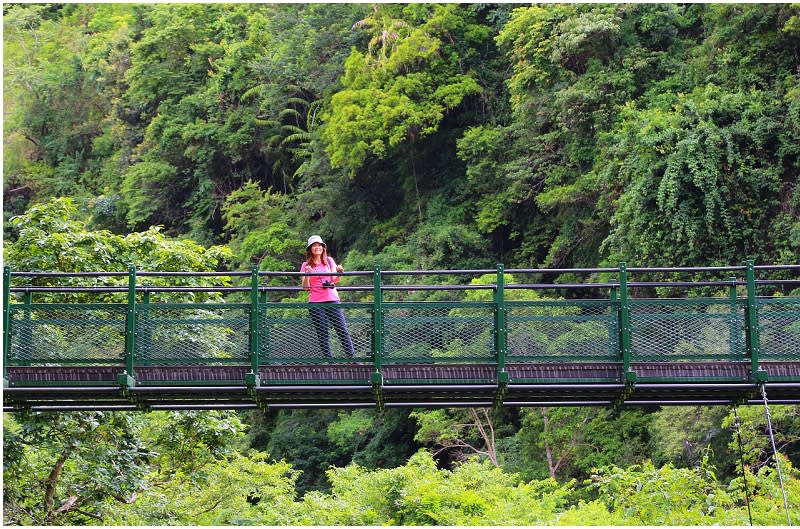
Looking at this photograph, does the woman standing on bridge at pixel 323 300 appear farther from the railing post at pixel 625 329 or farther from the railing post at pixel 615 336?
the railing post at pixel 625 329

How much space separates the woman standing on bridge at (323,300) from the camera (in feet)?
46.2

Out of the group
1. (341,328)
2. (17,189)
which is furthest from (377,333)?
(17,189)

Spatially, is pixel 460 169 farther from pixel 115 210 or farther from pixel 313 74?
pixel 115 210

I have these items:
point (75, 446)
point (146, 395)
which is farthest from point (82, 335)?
point (75, 446)

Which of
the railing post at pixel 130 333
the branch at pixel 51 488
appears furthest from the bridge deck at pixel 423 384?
the branch at pixel 51 488

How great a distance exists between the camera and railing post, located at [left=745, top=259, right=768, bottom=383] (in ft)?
45.3

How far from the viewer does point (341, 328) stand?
1409 cm

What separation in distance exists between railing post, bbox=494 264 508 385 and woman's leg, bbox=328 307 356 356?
5.06 feet

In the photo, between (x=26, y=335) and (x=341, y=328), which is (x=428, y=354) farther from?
(x=26, y=335)

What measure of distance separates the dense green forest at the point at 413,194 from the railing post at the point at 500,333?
229 inches

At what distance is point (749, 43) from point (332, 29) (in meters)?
16.8

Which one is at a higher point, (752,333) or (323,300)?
(323,300)

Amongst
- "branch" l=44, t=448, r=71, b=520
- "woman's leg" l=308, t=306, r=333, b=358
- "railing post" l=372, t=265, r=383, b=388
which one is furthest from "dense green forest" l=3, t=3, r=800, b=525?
"railing post" l=372, t=265, r=383, b=388

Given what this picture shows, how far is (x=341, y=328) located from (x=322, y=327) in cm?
22
